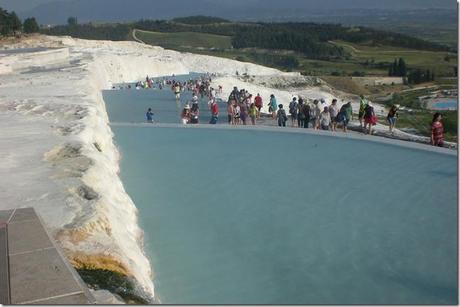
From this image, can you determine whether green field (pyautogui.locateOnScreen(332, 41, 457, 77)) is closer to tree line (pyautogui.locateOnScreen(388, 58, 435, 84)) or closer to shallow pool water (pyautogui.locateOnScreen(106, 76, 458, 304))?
tree line (pyautogui.locateOnScreen(388, 58, 435, 84))

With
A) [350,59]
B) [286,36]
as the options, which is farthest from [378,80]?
[286,36]

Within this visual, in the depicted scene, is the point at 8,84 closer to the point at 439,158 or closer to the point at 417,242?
the point at 439,158

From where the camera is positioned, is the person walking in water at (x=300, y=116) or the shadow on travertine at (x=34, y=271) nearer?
the shadow on travertine at (x=34, y=271)

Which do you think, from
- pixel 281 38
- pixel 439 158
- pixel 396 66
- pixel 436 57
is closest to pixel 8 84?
pixel 439 158

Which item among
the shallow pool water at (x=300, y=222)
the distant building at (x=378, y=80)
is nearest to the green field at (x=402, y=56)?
the distant building at (x=378, y=80)

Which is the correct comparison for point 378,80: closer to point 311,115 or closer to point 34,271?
point 311,115

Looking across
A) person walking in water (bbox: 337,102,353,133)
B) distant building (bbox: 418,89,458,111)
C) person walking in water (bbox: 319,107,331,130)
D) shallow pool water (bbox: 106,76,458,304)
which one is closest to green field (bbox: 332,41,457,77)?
distant building (bbox: 418,89,458,111)

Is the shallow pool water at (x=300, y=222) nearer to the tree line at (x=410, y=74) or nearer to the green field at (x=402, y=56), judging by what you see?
the tree line at (x=410, y=74)

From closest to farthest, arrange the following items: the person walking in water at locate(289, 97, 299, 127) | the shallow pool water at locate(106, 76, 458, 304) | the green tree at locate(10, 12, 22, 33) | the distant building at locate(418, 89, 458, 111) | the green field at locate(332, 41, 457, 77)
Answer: the shallow pool water at locate(106, 76, 458, 304), the person walking in water at locate(289, 97, 299, 127), the distant building at locate(418, 89, 458, 111), the green tree at locate(10, 12, 22, 33), the green field at locate(332, 41, 457, 77)
